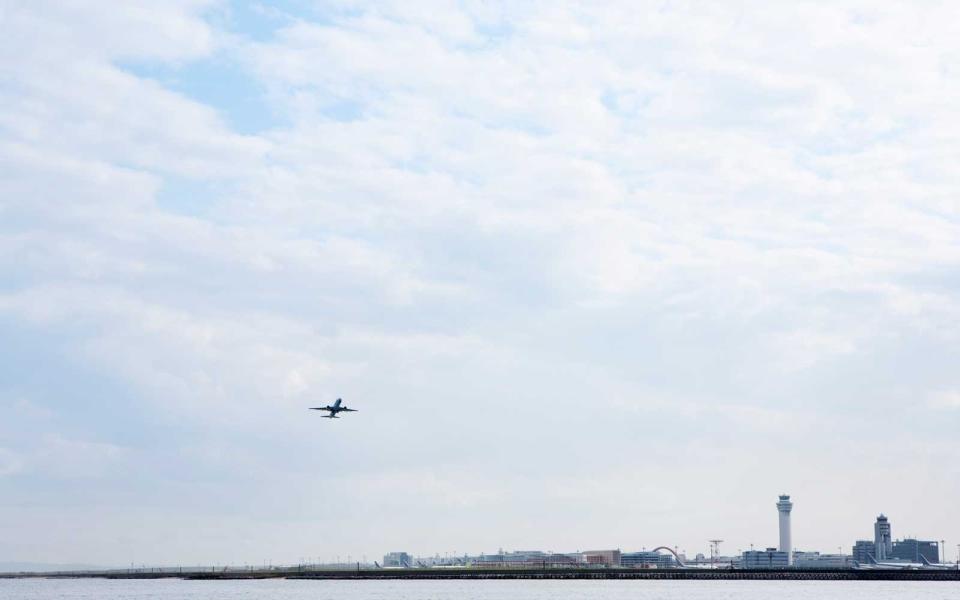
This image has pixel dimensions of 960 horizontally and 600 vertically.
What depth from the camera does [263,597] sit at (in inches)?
7613

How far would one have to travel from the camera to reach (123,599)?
641 feet

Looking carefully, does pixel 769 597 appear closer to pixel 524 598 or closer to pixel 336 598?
pixel 524 598

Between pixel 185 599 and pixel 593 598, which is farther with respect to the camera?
pixel 185 599

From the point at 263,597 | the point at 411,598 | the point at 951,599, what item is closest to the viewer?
the point at 951,599

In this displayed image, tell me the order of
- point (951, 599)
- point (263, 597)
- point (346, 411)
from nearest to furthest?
point (346, 411) → point (951, 599) → point (263, 597)

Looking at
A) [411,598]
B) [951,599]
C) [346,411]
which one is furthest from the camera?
[411,598]

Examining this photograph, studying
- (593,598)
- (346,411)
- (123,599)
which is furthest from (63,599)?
(593,598)

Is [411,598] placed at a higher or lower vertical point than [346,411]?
lower

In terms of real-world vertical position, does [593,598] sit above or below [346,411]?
below

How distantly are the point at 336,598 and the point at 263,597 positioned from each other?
14404 millimetres

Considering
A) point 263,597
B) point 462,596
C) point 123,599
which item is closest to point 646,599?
point 462,596

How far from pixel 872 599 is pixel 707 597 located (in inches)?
992

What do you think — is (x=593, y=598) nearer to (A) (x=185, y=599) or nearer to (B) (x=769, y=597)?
(B) (x=769, y=597)

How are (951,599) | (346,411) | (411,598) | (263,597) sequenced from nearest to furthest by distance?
(346,411) < (951,599) < (411,598) < (263,597)
